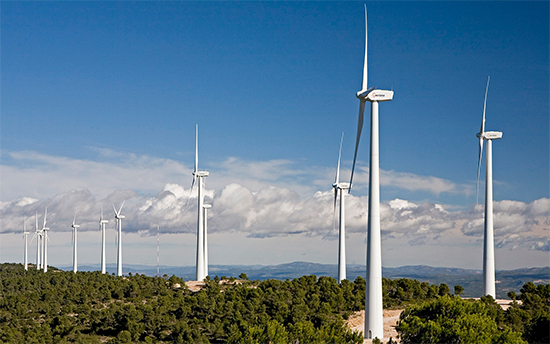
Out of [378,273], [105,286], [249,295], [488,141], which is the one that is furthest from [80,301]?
[488,141]

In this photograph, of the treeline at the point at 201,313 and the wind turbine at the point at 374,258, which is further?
the treeline at the point at 201,313

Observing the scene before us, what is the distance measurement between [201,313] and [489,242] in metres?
33.3

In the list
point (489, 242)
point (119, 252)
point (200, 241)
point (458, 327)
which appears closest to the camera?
point (458, 327)

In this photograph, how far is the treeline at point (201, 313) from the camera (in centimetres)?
4619

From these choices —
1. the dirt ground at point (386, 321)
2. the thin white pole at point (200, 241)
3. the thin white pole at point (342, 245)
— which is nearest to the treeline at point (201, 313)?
the dirt ground at point (386, 321)

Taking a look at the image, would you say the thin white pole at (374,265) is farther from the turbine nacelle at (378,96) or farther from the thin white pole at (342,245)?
the thin white pole at (342,245)

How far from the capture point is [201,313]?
6106 centimetres

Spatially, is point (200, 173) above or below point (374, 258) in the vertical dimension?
above

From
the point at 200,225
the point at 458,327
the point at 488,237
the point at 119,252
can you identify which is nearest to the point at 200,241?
the point at 200,225

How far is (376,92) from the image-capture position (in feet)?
141

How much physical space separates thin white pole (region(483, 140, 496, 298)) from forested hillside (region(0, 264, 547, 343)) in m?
4.08

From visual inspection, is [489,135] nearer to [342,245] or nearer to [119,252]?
[342,245]

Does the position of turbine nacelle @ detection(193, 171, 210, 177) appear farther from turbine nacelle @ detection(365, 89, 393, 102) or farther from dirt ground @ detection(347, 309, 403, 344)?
turbine nacelle @ detection(365, 89, 393, 102)

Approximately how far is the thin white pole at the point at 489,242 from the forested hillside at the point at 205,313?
4.08 meters
